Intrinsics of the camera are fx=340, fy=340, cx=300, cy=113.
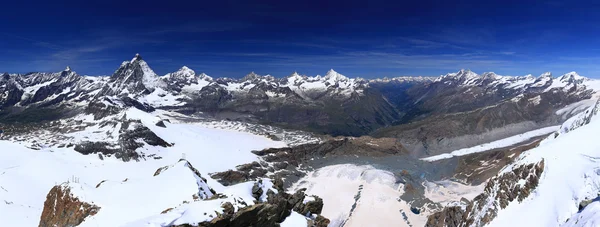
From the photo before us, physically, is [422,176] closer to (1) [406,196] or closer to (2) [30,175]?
(1) [406,196]

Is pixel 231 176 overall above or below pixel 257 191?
below

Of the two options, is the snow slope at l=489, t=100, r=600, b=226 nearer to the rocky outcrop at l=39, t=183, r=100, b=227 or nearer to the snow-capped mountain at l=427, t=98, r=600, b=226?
the snow-capped mountain at l=427, t=98, r=600, b=226

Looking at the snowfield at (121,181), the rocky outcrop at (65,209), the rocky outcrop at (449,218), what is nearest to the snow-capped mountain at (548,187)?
the rocky outcrop at (449,218)

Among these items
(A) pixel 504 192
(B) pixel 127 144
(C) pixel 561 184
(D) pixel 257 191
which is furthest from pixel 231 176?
(C) pixel 561 184

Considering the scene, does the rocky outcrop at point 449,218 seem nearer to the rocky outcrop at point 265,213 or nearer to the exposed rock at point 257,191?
the rocky outcrop at point 265,213

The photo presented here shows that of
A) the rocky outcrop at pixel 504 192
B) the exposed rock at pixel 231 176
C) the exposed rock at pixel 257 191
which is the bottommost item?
the exposed rock at pixel 231 176

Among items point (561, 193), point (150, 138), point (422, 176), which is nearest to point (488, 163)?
point (422, 176)

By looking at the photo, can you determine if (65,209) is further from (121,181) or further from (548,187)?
(548,187)

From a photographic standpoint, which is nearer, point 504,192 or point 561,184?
point 561,184
